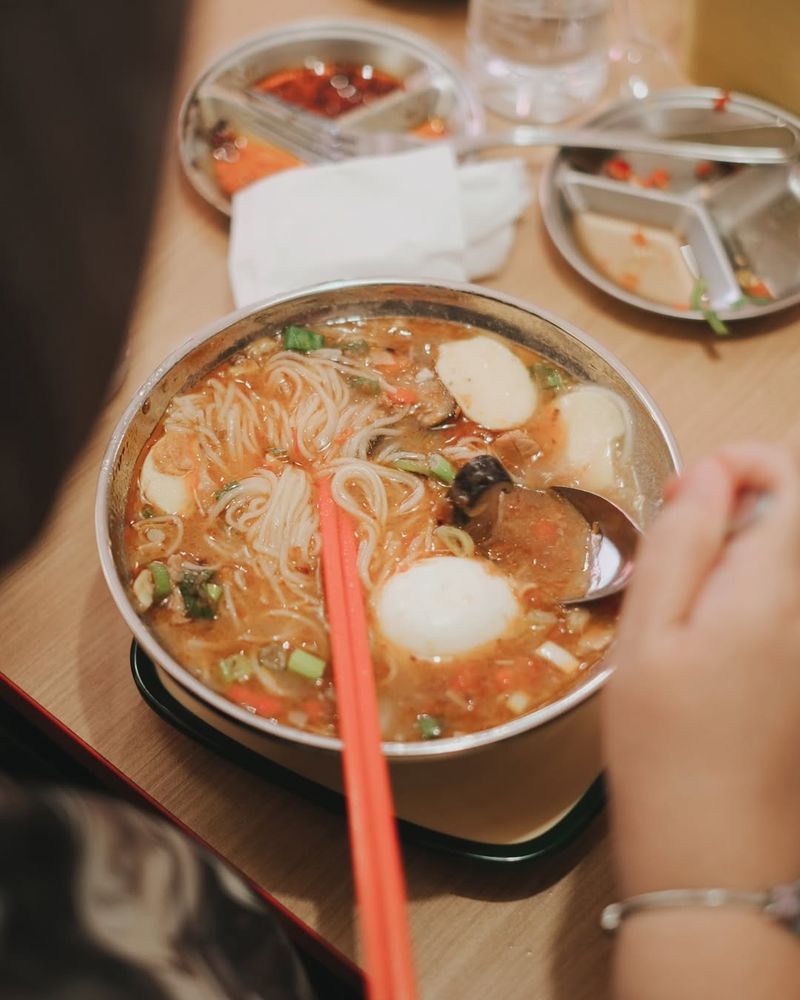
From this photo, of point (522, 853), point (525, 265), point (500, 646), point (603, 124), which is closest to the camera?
point (522, 853)

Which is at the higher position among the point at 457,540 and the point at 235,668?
the point at 457,540

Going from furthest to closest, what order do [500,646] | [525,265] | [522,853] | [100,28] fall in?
[525,265]
[100,28]
[500,646]
[522,853]

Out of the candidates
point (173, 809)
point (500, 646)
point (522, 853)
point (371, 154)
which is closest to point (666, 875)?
point (522, 853)

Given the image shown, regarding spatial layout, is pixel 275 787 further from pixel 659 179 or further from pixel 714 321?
pixel 659 179

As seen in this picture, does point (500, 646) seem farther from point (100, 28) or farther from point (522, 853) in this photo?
point (100, 28)

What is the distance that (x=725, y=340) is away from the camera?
91.0 inches

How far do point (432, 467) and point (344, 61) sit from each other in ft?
5.99

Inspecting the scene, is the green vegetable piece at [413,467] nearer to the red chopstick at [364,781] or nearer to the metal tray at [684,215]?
the red chopstick at [364,781]

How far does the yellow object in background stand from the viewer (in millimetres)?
2408

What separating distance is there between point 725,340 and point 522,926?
1558 millimetres

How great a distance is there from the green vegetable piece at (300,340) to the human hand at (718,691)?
42.1 inches

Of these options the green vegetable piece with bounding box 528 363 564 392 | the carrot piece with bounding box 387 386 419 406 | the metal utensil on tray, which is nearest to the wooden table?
the metal utensil on tray

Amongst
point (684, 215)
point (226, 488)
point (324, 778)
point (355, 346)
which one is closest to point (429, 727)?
point (324, 778)

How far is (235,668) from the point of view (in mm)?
1557
